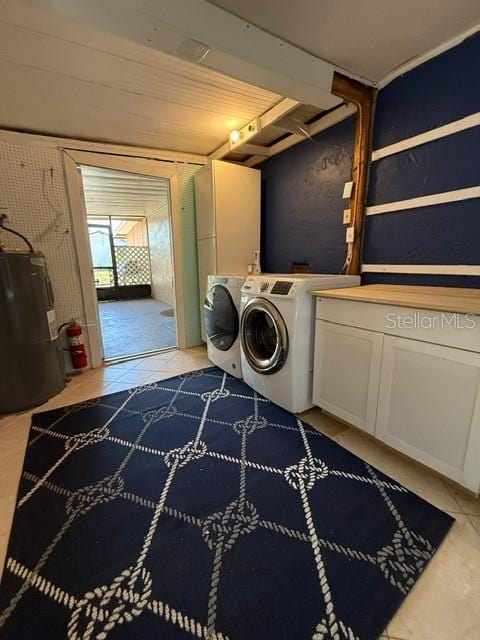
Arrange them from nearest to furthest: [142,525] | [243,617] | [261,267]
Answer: [243,617], [142,525], [261,267]

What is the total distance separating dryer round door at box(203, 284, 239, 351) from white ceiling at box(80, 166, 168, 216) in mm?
1552

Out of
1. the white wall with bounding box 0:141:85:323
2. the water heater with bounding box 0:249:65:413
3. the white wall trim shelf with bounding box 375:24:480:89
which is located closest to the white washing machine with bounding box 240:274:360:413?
the white wall trim shelf with bounding box 375:24:480:89

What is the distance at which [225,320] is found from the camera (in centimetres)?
244

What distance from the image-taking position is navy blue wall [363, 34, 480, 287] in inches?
59.4

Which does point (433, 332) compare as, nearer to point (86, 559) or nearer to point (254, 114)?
point (86, 559)

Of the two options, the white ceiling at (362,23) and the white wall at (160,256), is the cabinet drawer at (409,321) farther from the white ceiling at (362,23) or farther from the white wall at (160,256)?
the white wall at (160,256)

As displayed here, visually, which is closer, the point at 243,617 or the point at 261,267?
the point at 243,617

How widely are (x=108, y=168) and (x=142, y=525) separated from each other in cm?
299

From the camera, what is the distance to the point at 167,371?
Result: 8.98 feet

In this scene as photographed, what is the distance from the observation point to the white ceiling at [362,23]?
1306 millimetres

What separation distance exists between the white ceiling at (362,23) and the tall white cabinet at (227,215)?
4.40 ft

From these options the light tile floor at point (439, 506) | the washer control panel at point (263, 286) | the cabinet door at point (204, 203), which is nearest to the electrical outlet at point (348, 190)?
the washer control panel at point (263, 286)

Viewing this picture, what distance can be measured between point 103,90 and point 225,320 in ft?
6.10

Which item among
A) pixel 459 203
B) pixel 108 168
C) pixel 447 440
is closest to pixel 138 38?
pixel 108 168
